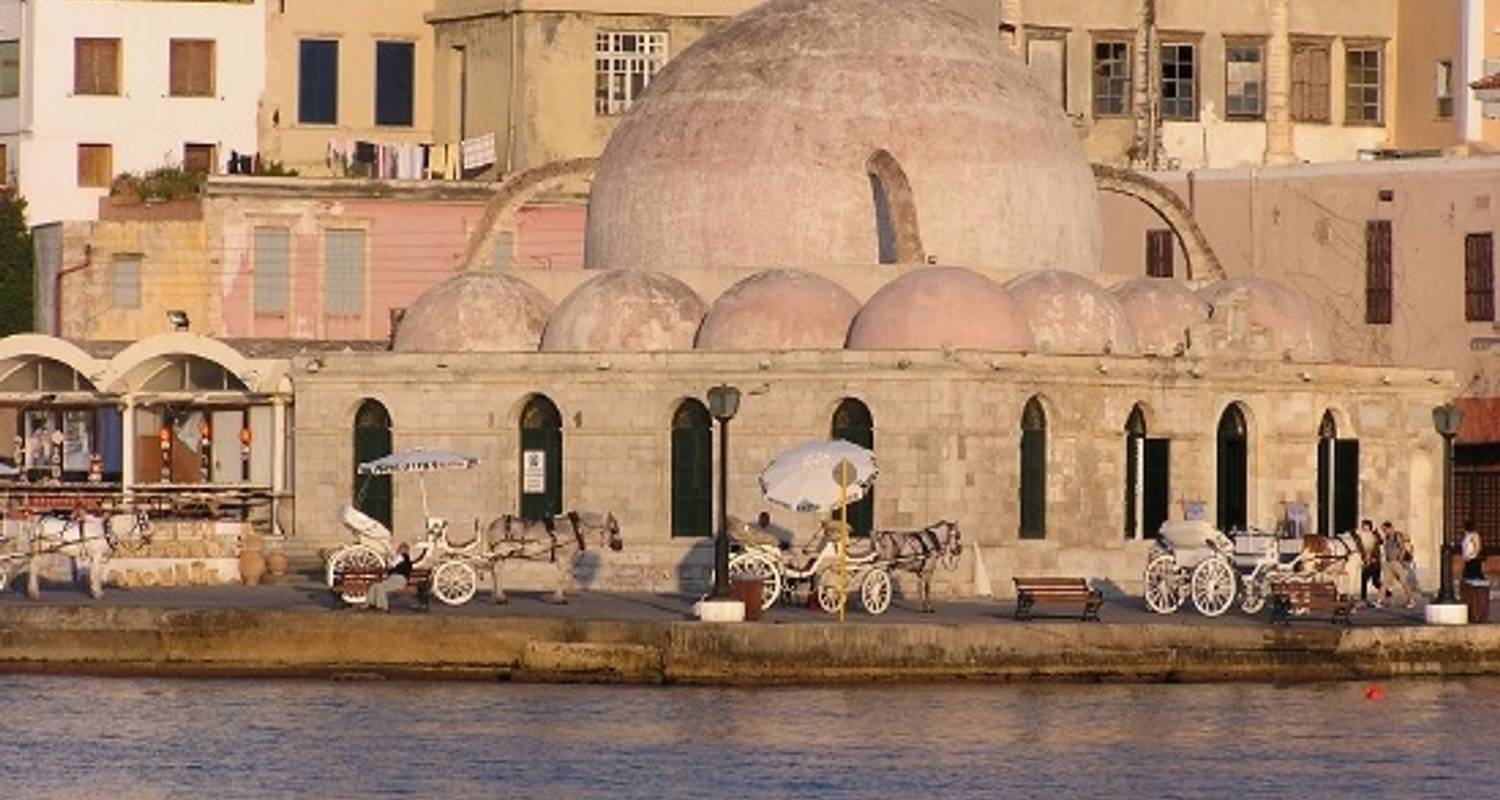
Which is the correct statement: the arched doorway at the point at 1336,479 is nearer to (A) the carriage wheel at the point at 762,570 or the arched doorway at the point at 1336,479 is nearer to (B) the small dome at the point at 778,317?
(B) the small dome at the point at 778,317

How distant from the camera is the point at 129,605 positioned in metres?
53.6

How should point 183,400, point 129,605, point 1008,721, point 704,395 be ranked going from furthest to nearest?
point 183,400 < point 704,395 < point 129,605 < point 1008,721

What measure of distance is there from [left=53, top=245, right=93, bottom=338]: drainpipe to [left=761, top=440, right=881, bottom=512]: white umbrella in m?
27.4

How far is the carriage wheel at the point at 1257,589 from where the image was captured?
56531 millimetres

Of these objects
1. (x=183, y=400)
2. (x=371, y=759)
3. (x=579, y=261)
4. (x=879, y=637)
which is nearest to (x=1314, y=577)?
(x=879, y=637)

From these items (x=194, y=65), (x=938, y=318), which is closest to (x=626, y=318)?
(x=938, y=318)

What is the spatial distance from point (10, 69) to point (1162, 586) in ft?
113

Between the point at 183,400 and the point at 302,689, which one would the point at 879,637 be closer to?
the point at 302,689

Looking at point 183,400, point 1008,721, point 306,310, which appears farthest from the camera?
point 306,310

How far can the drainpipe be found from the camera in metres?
80.9

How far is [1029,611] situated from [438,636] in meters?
6.53

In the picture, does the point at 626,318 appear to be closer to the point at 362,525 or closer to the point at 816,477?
the point at 362,525

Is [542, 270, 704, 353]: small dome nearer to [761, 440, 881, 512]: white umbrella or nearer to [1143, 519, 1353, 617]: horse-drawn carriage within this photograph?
[761, 440, 881, 512]: white umbrella

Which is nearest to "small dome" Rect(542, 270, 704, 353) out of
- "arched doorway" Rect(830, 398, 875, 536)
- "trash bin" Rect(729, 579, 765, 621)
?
"arched doorway" Rect(830, 398, 875, 536)
